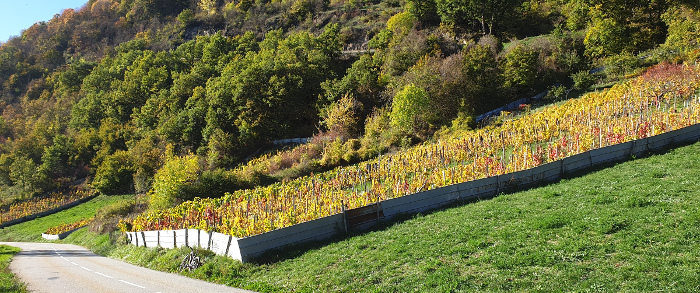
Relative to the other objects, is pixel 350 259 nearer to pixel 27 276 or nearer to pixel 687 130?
pixel 27 276

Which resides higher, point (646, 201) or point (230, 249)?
point (646, 201)

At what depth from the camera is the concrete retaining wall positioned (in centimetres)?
1288

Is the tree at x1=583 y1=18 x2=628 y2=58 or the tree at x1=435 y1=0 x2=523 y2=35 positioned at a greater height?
the tree at x1=435 y1=0 x2=523 y2=35

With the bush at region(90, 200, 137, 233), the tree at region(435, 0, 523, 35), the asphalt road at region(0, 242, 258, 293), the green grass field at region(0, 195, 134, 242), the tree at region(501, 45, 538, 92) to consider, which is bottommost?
the green grass field at region(0, 195, 134, 242)

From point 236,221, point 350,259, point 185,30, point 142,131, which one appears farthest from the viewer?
point 185,30

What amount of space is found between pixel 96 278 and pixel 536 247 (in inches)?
553

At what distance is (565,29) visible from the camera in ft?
153

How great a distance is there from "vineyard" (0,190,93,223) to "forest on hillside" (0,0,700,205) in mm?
3161

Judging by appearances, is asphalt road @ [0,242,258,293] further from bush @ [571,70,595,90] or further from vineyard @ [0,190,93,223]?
bush @ [571,70,595,90]

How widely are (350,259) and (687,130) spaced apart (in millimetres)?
14703

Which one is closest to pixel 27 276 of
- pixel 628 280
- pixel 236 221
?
pixel 236 221

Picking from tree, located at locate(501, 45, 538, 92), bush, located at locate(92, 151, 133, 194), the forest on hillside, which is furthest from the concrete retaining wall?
bush, located at locate(92, 151, 133, 194)

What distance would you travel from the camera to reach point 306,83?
4825 cm

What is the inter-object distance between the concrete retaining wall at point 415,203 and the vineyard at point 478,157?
0.87m
